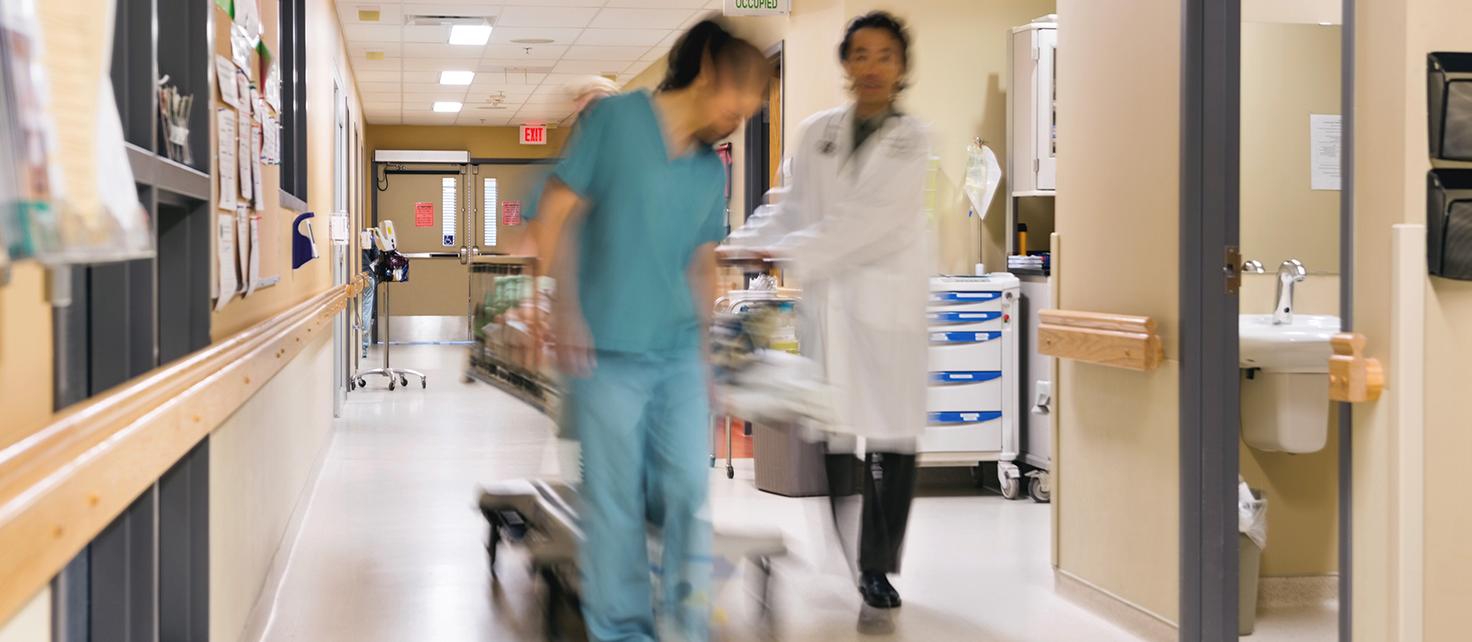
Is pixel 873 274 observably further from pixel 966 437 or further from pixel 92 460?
pixel 92 460

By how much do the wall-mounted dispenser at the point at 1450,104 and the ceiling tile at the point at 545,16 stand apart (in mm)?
7376

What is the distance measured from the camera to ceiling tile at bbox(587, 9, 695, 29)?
9.59 meters

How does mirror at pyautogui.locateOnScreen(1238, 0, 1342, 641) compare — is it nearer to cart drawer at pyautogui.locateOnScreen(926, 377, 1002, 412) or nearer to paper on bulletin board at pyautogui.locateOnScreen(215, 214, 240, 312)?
cart drawer at pyautogui.locateOnScreen(926, 377, 1002, 412)

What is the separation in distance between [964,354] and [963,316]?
17cm

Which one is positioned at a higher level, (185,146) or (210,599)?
(185,146)

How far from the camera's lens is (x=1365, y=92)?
2773 mm

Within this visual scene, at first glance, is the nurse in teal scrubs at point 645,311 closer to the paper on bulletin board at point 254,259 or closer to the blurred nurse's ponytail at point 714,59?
the blurred nurse's ponytail at point 714,59

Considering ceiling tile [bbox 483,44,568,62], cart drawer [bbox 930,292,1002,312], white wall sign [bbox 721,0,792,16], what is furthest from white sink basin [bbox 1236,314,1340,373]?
ceiling tile [bbox 483,44,568,62]

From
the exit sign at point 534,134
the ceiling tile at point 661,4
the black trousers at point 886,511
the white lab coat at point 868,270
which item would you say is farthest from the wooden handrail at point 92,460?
the exit sign at point 534,134

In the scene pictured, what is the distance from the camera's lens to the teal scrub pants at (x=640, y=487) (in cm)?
285

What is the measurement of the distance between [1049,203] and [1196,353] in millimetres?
3418

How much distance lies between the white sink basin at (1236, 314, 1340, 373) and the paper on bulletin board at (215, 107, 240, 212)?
2.77 metres

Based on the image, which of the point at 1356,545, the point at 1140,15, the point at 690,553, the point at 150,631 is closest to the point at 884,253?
the point at 1140,15

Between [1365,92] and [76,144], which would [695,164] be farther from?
[76,144]
